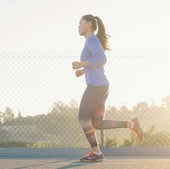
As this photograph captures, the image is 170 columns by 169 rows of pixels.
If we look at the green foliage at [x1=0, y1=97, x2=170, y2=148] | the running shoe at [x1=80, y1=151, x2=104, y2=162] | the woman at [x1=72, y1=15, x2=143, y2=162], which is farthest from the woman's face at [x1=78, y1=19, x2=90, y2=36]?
the green foliage at [x1=0, y1=97, x2=170, y2=148]

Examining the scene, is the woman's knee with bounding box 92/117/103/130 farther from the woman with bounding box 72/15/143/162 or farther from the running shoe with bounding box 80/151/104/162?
the running shoe with bounding box 80/151/104/162

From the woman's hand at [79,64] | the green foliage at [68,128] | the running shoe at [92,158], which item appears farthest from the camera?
the green foliage at [68,128]

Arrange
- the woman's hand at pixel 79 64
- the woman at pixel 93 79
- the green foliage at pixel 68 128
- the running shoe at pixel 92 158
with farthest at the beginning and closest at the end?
1. the green foliage at pixel 68 128
2. the running shoe at pixel 92 158
3. the woman at pixel 93 79
4. the woman's hand at pixel 79 64

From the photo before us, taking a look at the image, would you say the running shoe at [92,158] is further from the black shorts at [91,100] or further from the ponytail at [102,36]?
the ponytail at [102,36]

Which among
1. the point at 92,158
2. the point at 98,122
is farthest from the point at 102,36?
the point at 92,158

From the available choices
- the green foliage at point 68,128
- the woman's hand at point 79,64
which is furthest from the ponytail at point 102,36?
the green foliage at point 68,128

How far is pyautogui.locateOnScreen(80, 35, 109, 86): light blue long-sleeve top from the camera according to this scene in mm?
5766

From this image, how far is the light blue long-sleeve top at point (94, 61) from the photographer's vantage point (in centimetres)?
577

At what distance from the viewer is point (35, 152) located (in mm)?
8016

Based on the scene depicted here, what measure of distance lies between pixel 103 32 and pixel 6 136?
368 cm

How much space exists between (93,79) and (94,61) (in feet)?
0.71

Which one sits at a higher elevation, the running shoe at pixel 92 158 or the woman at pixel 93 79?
the woman at pixel 93 79

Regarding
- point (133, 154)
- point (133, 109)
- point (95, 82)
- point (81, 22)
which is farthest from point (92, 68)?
point (133, 109)

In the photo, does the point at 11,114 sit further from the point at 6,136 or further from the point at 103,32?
the point at 103,32
